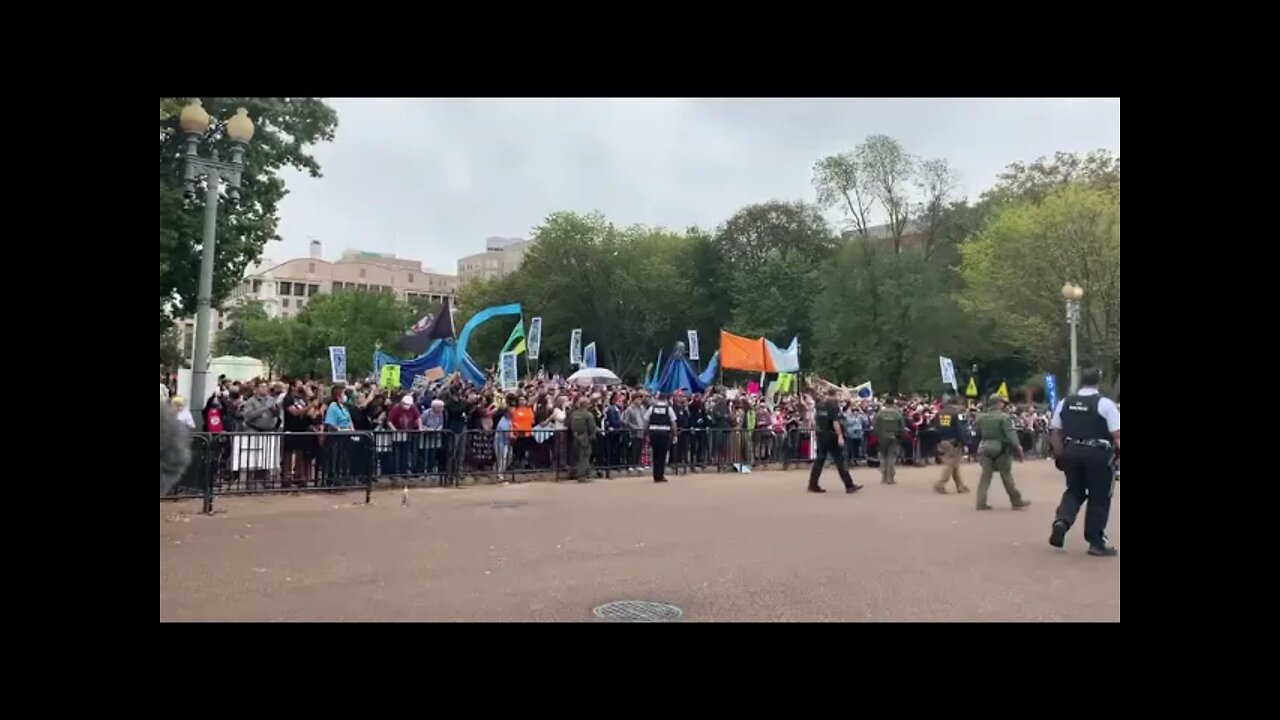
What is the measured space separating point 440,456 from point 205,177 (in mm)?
5286

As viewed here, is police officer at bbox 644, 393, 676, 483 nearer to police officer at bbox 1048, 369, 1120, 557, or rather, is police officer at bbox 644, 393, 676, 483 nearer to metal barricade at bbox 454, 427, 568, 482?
metal barricade at bbox 454, 427, 568, 482

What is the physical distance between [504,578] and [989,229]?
37760 millimetres

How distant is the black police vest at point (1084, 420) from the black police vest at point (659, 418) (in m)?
8.02

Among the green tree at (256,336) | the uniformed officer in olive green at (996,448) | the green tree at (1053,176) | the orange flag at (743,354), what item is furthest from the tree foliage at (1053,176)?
the green tree at (256,336)

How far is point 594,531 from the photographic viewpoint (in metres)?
9.62

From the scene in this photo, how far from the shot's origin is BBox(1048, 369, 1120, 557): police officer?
324 inches

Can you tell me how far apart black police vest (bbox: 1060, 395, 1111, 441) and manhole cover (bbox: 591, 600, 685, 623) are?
15.1 feet

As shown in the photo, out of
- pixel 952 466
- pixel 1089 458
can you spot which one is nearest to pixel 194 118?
pixel 1089 458

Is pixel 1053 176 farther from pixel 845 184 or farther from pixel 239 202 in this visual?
pixel 239 202

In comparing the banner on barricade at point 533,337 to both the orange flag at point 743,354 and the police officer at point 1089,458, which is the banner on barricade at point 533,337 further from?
the police officer at point 1089,458
